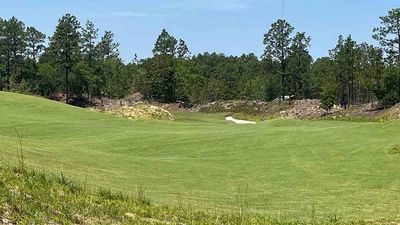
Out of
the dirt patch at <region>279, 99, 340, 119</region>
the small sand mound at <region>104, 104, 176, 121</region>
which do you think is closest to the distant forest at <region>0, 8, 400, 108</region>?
the dirt patch at <region>279, 99, 340, 119</region>

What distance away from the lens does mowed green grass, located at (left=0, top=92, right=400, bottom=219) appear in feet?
43.4

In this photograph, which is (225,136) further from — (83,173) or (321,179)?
(83,173)

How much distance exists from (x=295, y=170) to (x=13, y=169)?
11.4m

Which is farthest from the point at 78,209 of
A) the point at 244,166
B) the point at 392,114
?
the point at 392,114

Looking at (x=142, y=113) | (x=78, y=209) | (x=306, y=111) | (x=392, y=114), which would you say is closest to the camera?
(x=78, y=209)

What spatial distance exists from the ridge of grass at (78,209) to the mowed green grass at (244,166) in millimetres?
1499

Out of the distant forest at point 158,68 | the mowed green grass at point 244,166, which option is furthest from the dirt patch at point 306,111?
the mowed green grass at point 244,166

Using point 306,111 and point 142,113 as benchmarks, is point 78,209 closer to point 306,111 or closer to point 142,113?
point 142,113

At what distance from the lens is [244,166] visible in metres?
20.3

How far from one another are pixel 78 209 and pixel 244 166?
12460mm

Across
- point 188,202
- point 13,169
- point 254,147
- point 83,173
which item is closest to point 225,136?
point 254,147

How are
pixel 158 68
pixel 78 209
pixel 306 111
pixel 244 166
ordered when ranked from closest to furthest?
pixel 78 209 < pixel 244 166 < pixel 306 111 < pixel 158 68

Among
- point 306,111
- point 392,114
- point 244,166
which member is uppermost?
point 392,114

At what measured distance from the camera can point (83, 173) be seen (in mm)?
14688
